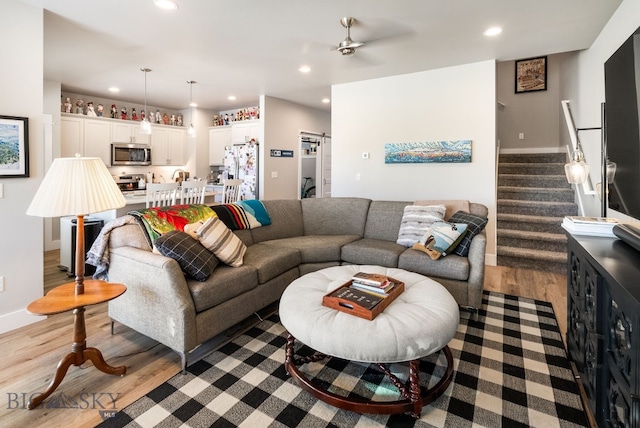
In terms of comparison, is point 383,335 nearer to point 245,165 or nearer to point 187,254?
point 187,254

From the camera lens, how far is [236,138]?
6480 mm

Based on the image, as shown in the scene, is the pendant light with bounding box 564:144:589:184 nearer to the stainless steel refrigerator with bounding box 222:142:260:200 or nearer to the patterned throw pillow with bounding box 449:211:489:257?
the patterned throw pillow with bounding box 449:211:489:257

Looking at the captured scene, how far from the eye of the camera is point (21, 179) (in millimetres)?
2566

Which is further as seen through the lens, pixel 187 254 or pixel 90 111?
pixel 90 111

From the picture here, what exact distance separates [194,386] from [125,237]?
3.85 feet

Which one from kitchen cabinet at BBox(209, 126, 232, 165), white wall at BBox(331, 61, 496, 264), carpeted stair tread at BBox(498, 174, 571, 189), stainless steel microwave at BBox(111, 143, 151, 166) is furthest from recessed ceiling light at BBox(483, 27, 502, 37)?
stainless steel microwave at BBox(111, 143, 151, 166)

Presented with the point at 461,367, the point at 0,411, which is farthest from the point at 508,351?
the point at 0,411

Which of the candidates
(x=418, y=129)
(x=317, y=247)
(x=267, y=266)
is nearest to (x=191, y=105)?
(x=418, y=129)

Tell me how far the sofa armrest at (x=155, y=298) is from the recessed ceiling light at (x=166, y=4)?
75.0 inches

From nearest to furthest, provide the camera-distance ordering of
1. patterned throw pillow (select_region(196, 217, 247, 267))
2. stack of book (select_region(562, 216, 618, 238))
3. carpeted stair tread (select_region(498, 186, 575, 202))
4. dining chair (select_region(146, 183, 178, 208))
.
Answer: stack of book (select_region(562, 216, 618, 238)) < patterned throw pillow (select_region(196, 217, 247, 267)) < dining chair (select_region(146, 183, 178, 208)) < carpeted stair tread (select_region(498, 186, 575, 202))

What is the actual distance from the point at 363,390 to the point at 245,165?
491cm

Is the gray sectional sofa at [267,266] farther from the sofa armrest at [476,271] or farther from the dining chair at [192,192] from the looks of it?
the dining chair at [192,192]

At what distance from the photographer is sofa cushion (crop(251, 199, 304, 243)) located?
11.2 ft

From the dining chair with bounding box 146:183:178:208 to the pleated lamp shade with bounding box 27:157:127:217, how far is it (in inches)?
71.4
